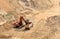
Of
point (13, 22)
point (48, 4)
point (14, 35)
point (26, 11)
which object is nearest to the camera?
point (14, 35)

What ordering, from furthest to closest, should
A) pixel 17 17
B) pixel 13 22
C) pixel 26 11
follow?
1. pixel 26 11
2. pixel 17 17
3. pixel 13 22

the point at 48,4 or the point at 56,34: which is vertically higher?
the point at 48,4

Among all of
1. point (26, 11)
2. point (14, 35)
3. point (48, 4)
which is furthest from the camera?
point (48, 4)

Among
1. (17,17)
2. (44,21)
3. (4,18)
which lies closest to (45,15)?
(44,21)

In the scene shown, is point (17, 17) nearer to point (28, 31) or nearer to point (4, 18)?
point (4, 18)

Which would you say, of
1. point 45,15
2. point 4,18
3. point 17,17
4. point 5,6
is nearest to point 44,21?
point 45,15

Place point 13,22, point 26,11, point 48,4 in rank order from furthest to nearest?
point 48,4 < point 26,11 < point 13,22

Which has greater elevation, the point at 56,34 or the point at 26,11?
the point at 26,11

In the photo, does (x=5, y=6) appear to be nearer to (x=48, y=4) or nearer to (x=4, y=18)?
(x=4, y=18)

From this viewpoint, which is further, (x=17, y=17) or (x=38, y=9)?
(x=38, y=9)
